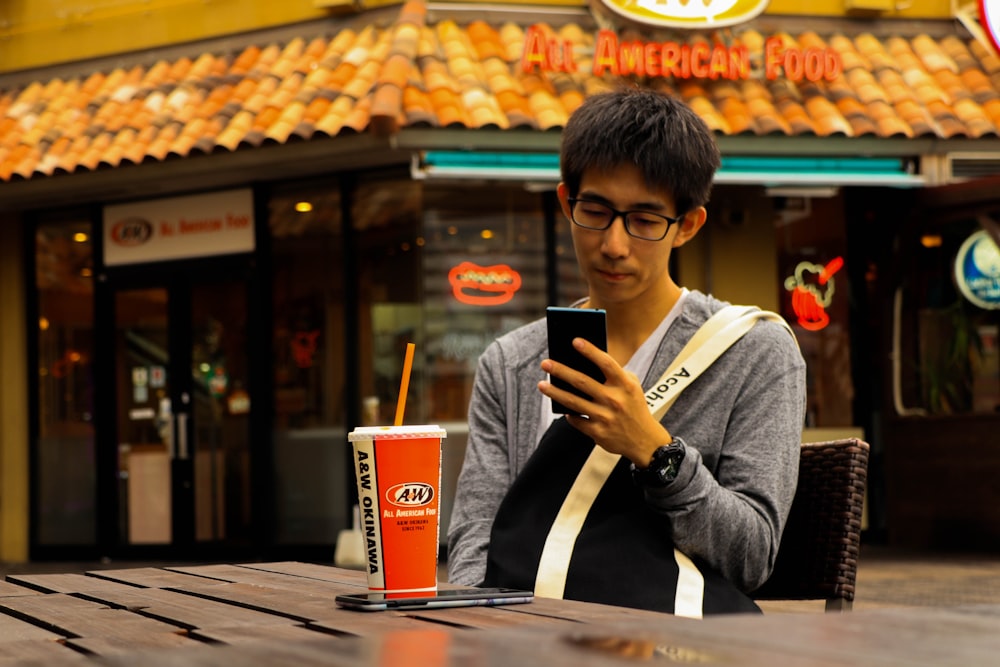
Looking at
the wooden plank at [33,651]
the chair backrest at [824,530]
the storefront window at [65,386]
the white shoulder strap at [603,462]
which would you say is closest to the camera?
the wooden plank at [33,651]

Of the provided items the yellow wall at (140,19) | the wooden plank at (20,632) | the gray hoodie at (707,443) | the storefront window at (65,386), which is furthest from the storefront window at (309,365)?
the wooden plank at (20,632)

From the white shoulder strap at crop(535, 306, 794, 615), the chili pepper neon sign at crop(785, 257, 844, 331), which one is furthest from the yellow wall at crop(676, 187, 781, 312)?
the white shoulder strap at crop(535, 306, 794, 615)

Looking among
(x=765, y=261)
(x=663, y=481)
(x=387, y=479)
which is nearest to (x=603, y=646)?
(x=387, y=479)

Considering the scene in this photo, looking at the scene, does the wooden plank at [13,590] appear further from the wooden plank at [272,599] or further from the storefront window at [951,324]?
the storefront window at [951,324]

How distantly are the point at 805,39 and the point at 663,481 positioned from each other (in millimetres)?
9200

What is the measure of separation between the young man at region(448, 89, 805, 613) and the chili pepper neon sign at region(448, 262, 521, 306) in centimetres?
772

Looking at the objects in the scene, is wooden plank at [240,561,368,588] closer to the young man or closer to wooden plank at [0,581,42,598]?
the young man

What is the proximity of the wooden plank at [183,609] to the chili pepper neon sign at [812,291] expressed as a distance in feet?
31.6

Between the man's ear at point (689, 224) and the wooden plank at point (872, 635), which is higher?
the man's ear at point (689, 224)

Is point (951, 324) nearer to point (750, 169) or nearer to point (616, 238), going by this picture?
point (750, 169)

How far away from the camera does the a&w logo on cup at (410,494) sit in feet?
6.17

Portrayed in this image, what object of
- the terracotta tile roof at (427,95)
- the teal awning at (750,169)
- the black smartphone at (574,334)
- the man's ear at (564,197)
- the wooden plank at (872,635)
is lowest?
the wooden plank at (872,635)

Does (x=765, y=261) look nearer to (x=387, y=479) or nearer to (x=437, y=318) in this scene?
(x=437, y=318)

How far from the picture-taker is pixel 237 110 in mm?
10539
